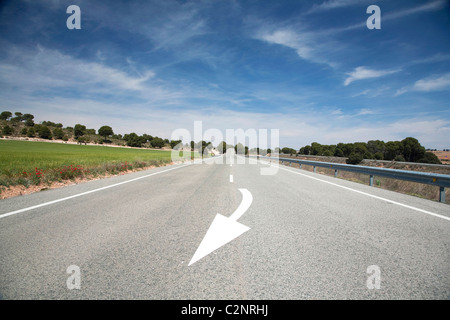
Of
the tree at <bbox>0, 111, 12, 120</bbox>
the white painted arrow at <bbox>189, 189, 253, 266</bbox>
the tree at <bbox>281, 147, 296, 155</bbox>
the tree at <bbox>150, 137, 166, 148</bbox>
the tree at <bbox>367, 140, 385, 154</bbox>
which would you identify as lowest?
the white painted arrow at <bbox>189, 189, 253, 266</bbox>

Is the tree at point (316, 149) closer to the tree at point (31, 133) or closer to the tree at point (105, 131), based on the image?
the tree at point (105, 131)

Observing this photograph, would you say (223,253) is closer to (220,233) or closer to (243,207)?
(220,233)

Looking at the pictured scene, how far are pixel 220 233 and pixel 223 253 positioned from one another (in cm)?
71

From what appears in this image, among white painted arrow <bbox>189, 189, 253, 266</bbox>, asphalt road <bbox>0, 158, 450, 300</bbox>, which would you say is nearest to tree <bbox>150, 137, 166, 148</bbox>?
asphalt road <bbox>0, 158, 450, 300</bbox>

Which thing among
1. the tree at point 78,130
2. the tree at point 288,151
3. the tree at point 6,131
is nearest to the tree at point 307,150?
the tree at point 288,151

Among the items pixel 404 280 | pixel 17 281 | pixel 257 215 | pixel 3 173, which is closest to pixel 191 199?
pixel 257 215

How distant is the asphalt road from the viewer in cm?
208

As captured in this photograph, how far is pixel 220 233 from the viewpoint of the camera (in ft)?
11.7

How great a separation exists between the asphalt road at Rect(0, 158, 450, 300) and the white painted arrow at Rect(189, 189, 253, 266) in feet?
0.33

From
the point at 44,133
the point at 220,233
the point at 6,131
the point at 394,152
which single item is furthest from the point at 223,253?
the point at 6,131

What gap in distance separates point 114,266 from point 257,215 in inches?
116

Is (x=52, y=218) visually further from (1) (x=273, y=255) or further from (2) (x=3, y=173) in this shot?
(2) (x=3, y=173)

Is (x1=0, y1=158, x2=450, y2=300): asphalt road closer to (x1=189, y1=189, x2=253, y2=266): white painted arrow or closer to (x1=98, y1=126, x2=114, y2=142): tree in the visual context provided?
(x1=189, y1=189, x2=253, y2=266): white painted arrow
